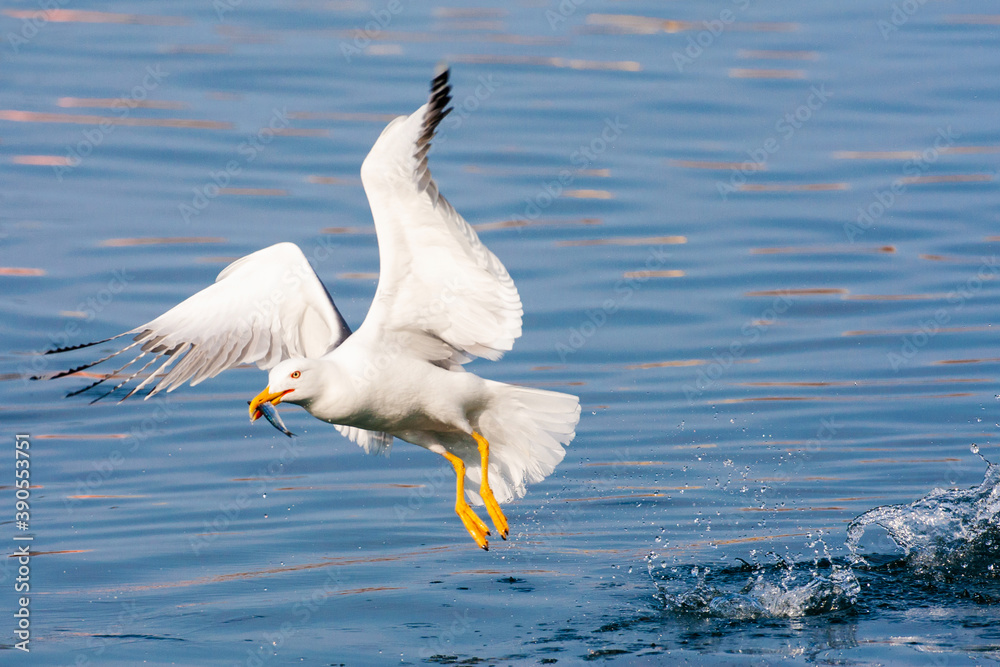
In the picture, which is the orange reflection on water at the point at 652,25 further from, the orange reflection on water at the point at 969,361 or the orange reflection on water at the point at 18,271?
the orange reflection on water at the point at 969,361

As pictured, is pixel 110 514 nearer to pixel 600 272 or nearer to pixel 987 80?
pixel 600 272

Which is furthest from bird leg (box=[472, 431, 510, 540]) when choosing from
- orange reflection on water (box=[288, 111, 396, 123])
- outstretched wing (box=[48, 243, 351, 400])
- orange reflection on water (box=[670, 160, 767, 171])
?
orange reflection on water (box=[288, 111, 396, 123])

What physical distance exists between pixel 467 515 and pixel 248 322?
1630mm

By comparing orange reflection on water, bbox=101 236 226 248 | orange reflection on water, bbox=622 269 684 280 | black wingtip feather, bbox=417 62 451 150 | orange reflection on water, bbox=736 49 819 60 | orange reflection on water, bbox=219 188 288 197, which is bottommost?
orange reflection on water, bbox=622 269 684 280

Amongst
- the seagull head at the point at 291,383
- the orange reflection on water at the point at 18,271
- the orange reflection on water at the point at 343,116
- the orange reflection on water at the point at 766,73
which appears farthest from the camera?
the orange reflection on water at the point at 766,73

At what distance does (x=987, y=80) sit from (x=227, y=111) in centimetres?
988

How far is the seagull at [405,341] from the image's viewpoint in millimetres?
6988

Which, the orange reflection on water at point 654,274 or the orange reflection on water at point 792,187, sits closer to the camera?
the orange reflection on water at point 654,274

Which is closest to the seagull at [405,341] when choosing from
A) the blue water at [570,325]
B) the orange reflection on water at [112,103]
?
the blue water at [570,325]

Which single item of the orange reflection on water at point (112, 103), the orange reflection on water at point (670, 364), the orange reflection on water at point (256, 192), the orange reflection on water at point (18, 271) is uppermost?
the orange reflection on water at point (112, 103)

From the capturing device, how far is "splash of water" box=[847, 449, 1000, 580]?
25.7ft

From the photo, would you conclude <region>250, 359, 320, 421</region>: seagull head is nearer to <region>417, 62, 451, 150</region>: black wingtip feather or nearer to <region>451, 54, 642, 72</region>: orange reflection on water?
<region>417, 62, 451, 150</region>: black wingtip feather

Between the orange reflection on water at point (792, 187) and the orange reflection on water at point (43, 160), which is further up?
the orange reflection on water at point (43, 160)

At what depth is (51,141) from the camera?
17719mm
